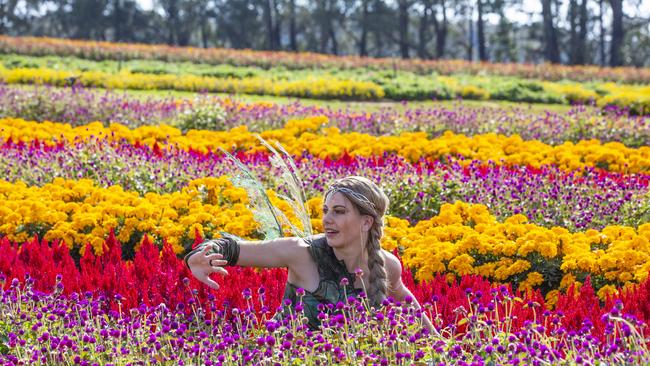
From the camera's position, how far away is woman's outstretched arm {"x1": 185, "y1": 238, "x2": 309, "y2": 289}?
12.0ft

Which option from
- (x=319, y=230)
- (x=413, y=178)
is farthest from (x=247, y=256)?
(x=413, y=178)

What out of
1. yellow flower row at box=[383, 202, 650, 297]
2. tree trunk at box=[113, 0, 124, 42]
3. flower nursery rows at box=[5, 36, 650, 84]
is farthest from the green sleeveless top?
tree trunk at box=[113, 0, 124, 42]

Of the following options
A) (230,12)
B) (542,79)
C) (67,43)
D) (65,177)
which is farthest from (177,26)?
(65,177)

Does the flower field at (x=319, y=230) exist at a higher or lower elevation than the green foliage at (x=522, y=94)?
lower

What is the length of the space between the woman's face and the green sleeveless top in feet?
0.35

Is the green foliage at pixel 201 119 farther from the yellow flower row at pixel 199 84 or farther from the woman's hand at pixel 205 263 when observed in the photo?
the woman's hand at pixel 205 263

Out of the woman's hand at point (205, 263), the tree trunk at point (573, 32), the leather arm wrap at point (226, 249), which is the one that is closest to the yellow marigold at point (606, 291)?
the leather arm wrap at point (226, 249)

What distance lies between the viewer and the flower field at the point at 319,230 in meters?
3.35

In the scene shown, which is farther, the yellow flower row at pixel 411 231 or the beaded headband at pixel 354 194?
the yellow flower row at pixel 411 231

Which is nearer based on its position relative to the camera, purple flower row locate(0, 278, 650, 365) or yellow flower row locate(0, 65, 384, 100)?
purple flower row locate(0, 278, 650, 365)

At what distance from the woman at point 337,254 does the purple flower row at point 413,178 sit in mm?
3188

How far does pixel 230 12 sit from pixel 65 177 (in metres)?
56.4

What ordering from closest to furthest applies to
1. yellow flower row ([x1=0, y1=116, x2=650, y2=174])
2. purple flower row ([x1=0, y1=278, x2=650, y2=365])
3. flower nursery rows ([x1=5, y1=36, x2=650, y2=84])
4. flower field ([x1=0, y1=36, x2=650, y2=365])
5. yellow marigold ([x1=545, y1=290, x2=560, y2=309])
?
purple flower row ([x1=0, y1=278, x2=650, y2=365]) → flower field ([x1=0, y1=36, x2=650, y2=365]) → yellow marigold ([x1=545, y1=290, x2=560, y2=309]) → yellow flower row ([x1=0, y1=116, x2=650, y2=174]) → flower nursery rows ([x1=5, y1=36, x2=650, y2=84])

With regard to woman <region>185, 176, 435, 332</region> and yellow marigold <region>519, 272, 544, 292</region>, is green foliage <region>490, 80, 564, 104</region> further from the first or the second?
woman <region>185, 176, 435, 332</region>
